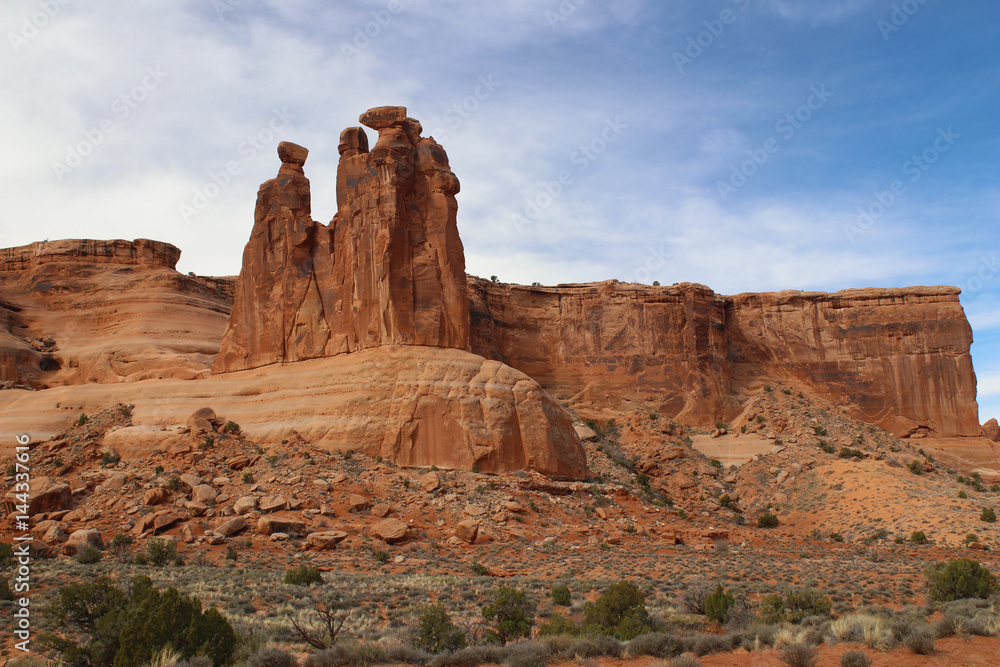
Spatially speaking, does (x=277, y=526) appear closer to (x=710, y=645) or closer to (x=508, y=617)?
(x=508, y=617)

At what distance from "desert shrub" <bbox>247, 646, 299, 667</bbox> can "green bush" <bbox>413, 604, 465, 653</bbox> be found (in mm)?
2956

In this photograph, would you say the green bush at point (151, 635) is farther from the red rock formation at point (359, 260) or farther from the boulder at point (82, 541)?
the red rock formation at point (359, 260)

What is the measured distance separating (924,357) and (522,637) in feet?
184

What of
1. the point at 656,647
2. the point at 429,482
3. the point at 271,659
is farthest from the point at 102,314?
the point at 656,647

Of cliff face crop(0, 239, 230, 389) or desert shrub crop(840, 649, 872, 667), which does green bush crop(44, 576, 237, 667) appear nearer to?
desert shrub crop(840, 649, 872, 667)

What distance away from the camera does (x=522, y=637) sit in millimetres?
18516

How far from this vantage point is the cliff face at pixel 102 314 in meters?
52.1

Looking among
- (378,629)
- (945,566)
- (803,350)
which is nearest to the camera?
(378,629)

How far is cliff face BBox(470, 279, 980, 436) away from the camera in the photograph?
61.5 metres

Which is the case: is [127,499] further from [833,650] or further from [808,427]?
[808,427]

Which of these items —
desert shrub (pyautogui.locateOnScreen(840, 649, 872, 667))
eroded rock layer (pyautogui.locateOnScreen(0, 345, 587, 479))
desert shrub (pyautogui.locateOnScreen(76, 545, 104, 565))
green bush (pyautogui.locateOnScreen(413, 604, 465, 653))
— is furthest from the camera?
eroded rock layer (pyautogui.locateOnScreen(0, 345, 587, 479))

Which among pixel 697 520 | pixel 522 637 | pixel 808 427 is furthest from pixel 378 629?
pixel 808 427

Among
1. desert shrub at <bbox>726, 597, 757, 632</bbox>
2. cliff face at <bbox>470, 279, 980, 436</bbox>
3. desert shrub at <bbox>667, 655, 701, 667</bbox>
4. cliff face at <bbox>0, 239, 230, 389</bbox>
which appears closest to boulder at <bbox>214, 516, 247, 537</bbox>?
desert shrub at <bbox>726, 597, 757, 632</bbox>

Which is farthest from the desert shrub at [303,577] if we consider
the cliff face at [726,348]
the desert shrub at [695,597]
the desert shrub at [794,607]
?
the cliff face at [726,348]
